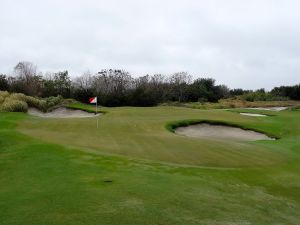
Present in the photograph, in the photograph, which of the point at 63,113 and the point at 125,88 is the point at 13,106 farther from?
the point at 125,88

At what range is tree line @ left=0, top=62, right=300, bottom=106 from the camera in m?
65.8

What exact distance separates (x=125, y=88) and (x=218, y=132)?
2468 inches

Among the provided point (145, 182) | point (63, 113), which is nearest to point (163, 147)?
point (145, 182)

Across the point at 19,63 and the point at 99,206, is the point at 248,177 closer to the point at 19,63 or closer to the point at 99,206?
the point at 99,206

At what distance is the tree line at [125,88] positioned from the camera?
2589 inches

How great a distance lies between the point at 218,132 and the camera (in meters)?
30.5

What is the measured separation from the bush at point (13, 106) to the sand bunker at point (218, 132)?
1849 centimetres

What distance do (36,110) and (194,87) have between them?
196ft

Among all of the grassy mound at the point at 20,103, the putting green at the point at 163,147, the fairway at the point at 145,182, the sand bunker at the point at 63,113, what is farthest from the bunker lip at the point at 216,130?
the grassy mound at the point at 20,103

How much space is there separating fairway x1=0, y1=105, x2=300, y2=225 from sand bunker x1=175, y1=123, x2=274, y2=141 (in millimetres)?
6676

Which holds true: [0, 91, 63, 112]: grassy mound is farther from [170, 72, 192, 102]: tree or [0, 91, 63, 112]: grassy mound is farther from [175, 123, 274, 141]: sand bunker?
[170, 72, 192, 102]: tree

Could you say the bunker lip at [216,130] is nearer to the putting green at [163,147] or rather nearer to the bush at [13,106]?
the putting green at [163,147]

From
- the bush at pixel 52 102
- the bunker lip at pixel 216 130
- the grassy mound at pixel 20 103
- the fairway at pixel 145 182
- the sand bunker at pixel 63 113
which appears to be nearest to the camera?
the fairway at pixel 145 182

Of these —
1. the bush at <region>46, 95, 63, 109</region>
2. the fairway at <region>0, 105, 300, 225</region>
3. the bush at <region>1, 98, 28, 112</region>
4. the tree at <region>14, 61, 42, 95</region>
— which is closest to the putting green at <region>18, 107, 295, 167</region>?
the fairway at <region>0, 105, 300, 225</region>
